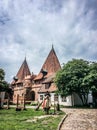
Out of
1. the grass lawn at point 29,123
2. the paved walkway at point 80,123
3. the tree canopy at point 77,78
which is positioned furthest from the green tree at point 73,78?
the grass lawn at point 29,123

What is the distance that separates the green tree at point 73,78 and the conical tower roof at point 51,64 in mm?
24160

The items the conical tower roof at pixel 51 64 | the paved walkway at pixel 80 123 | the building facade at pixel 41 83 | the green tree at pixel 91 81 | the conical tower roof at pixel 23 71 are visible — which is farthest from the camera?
the conical tower roof at pixel 23 71

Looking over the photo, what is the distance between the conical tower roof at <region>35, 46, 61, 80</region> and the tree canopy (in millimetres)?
24140

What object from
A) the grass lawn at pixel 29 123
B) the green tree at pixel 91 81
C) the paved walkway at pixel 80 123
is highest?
the green tree at pixel 91 81

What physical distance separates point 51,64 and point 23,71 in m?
16.5

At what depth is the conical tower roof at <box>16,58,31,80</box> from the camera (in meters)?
72.8

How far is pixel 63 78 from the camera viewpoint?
33.4 metres

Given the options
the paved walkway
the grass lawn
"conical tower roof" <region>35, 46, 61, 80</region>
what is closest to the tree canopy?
the paved walkway

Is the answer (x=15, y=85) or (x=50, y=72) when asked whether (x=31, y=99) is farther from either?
(x=15, y=85)

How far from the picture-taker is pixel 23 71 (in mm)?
75000

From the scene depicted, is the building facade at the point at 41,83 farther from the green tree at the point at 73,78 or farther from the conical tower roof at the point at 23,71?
the green tree at the point at 73,78

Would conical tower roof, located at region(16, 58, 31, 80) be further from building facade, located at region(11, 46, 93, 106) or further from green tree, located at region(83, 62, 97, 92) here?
green tree, located at region(83, 62, 97, 92)

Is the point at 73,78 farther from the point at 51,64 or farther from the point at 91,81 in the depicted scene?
the point at 51,64

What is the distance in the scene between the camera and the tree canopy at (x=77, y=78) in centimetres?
3064
